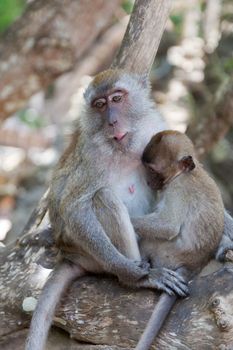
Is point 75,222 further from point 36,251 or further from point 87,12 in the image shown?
point 87,12

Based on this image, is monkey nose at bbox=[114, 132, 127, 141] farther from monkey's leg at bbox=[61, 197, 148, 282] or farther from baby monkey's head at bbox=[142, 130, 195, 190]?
monkey's leg at bbox=[61, 197, 148, 282]

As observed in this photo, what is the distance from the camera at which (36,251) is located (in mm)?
5477

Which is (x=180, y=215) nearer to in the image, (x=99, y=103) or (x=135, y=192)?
(x=135, y=192)

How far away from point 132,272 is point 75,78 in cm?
929

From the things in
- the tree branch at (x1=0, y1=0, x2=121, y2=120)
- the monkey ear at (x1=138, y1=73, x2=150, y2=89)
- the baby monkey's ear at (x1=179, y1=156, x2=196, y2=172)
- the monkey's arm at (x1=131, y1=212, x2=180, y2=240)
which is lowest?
the monkey's arm at (x1=131, y1=212, x2=180, y2=240)

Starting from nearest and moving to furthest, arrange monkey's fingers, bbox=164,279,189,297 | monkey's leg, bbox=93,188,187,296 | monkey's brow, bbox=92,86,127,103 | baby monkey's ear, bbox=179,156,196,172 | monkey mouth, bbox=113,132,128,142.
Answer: monkey's fingers, bbox=164,279,189,297
monkey's leg, bbox=93,188,187,296
baby monkey's ear, bbox=179,156,196,172
monkey mouth, bbox=113,132,128,142
monkey's brow, bbox=92,86,127,103

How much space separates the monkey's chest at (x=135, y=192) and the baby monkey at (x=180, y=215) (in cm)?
22

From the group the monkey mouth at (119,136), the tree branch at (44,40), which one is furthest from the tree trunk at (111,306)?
the tree branch at (44,40)

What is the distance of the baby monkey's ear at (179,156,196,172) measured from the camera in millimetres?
4930

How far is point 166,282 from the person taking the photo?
4641 mm

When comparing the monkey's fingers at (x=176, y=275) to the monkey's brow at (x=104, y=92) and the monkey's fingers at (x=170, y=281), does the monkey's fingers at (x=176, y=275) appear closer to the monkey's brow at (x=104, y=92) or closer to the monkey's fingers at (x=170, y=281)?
the monkey's fingers at (x=170, y=281)

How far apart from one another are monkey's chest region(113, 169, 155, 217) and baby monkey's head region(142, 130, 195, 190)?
0.54 ft

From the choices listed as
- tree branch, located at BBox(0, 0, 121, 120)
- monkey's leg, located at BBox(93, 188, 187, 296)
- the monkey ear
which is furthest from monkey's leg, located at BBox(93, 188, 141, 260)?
tree branch, located at BBox(0, 0, 121, 120)

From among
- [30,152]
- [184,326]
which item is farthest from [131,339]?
[30,152]
